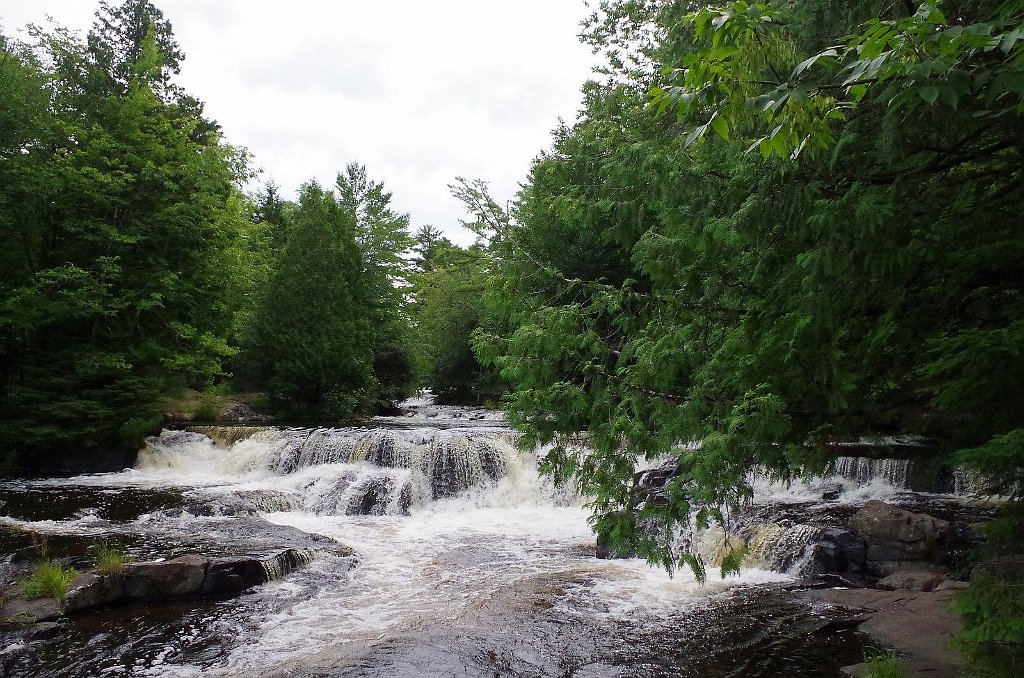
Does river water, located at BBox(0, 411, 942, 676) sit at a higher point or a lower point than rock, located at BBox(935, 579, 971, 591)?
lower

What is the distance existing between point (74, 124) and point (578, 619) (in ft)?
52.7

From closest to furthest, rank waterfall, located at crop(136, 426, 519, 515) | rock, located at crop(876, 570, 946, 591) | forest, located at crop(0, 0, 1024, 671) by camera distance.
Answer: forest, located at crop(0, 0, 1024, 671), rock, located at crop(876, 570, 946, 591), waterfall, located at crop(136, 426, 519, 515)

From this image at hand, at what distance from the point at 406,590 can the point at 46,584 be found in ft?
12.5

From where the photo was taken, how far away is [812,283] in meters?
3.95

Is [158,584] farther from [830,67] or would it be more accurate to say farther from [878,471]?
[878,471]

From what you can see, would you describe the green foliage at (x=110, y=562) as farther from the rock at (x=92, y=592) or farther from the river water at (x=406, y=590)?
the river water at (x=406, y=590)

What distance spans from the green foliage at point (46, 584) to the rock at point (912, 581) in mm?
8883

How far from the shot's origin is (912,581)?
772 centimetres

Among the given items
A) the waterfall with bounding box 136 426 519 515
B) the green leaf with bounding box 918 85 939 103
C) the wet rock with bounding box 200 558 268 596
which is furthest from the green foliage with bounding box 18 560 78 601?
the green leaf with bounding box 918 85 939 103

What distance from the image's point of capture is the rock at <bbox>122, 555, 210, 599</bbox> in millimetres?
7676

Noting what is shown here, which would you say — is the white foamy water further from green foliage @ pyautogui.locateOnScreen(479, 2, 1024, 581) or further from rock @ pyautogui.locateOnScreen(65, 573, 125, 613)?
green foliage @ pyautogui.locateOnScreen(479, 2, 1024, 581)

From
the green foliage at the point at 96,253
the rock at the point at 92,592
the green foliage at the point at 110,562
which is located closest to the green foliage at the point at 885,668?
the rock at the point at 92,592

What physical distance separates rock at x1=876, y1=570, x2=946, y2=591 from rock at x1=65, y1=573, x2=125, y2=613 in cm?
850

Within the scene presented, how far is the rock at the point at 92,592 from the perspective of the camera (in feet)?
23.5
